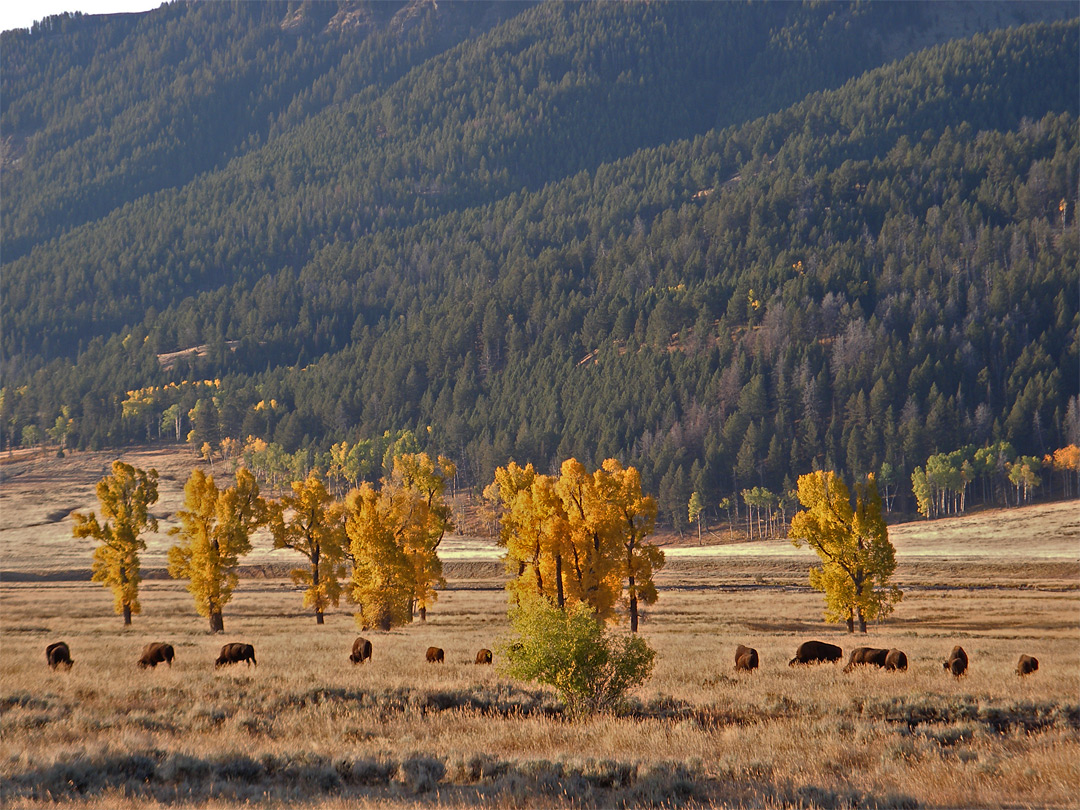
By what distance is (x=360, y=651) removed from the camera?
1367 inches

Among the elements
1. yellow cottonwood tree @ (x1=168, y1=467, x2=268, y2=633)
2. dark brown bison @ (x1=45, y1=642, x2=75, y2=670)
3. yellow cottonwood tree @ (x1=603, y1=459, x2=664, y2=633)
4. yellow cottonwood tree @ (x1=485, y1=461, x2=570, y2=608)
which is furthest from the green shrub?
yellow cottonwood tree @ (x1=168, y1=467, x2=268, y2=633)

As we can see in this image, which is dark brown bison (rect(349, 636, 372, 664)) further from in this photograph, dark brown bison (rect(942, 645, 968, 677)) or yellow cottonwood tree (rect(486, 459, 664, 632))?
dark brown bison (rect(942, 645, 968, 677))

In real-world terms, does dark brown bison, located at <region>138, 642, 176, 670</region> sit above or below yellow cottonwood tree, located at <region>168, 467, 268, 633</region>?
below

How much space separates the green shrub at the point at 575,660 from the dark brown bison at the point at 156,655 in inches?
631

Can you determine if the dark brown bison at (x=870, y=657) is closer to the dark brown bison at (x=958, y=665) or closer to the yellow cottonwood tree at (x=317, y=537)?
the dark brown bison at (x=958, y=665)

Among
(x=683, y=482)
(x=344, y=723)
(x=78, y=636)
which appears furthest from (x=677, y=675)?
(x=683, y=482)

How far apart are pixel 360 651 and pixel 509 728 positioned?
1515 centimetres

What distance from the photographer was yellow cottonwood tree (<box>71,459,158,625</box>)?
2104 inches

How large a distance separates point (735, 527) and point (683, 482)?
41.7 ft

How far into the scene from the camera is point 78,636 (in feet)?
149

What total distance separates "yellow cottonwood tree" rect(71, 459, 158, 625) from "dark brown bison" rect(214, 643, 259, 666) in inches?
957

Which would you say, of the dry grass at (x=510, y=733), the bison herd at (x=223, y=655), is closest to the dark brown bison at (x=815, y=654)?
the dry grass at (x=510, y=733)

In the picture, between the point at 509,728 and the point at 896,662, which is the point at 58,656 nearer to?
the point at 509,728

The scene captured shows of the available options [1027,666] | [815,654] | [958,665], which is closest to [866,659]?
[815,654]
